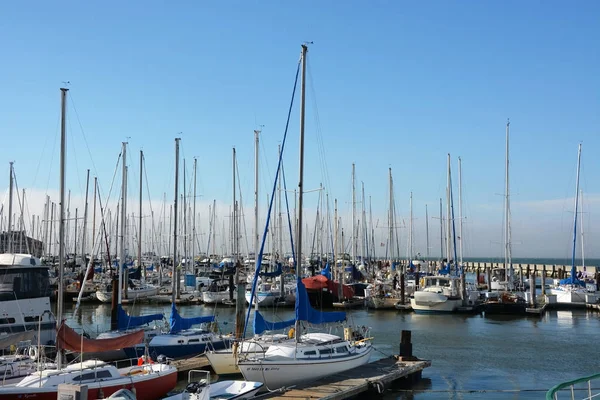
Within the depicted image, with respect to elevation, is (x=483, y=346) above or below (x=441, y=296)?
below

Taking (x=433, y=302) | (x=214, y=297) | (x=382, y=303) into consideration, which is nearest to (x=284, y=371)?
(x=433, y=302)

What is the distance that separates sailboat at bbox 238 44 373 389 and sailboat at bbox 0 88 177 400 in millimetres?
3299

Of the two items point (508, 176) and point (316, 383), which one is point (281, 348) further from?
point (508, 176)

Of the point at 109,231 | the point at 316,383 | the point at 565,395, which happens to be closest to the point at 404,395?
the point at 316,383

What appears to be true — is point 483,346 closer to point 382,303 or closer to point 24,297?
point 382,303

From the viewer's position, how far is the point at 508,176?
63031 millimetres

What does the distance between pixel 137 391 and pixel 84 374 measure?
2.13 m

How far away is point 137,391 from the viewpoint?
878 inches

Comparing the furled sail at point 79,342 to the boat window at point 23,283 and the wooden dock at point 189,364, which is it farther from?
the boat window at point 23,283

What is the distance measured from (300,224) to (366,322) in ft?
81.8

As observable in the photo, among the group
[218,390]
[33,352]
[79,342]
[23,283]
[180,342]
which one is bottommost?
[218,390]

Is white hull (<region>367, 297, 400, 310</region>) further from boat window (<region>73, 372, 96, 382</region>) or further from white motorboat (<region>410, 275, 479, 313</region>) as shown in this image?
boat window (<region>73, 372, 96, 382</region>)

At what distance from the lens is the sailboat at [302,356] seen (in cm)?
2394

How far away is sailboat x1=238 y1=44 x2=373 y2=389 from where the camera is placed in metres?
23.9
